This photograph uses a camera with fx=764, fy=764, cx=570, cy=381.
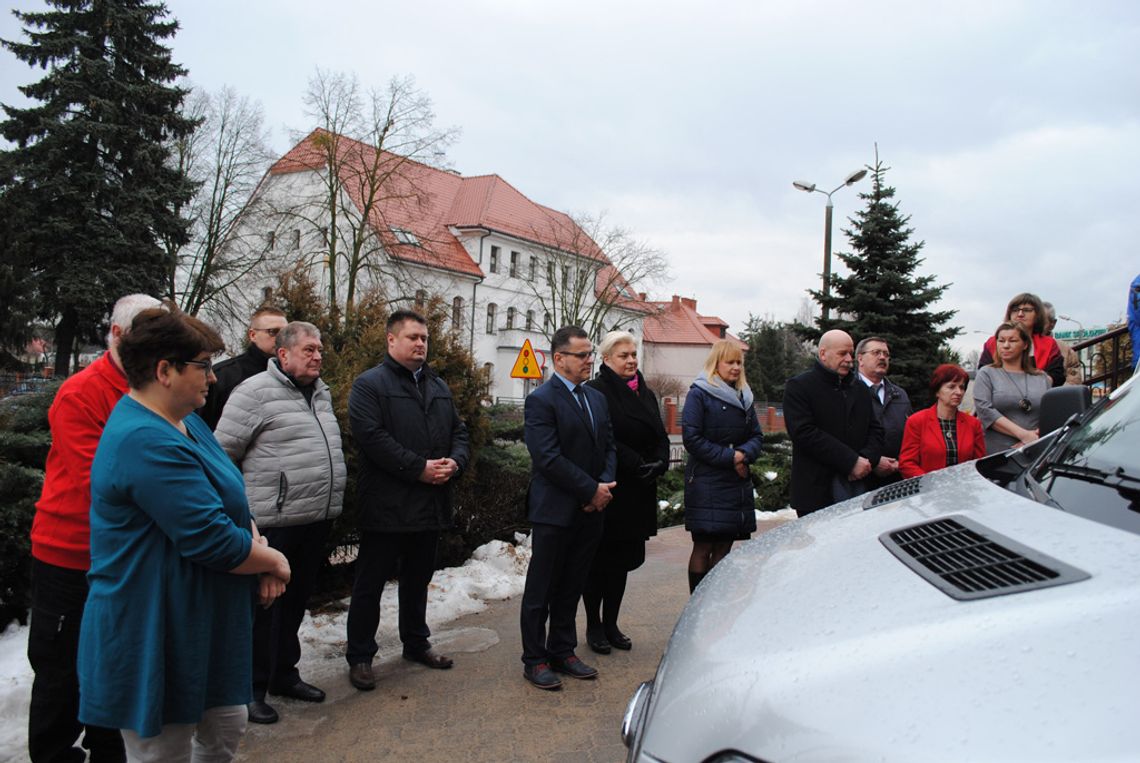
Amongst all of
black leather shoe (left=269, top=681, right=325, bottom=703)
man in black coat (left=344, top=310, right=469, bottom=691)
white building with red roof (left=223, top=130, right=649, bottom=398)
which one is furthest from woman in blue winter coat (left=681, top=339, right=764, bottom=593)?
white building with red roof (left=223, top=130, right=649, bottom=398)

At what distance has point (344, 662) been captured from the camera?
470 centimetres

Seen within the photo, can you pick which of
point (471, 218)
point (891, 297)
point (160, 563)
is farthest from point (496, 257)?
point (160, 563)

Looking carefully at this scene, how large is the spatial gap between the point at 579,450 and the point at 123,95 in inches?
1147

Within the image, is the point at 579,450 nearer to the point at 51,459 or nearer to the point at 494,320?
the point at 51,459

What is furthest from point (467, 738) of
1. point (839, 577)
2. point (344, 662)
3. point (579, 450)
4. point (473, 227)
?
point (473, 227)

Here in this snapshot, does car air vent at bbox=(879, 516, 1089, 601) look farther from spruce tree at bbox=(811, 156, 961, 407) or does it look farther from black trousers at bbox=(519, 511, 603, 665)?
spruce tree at bbox=(811, 156, 961, 407)

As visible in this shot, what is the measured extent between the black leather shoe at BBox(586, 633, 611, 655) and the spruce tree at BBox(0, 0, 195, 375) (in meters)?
26.3

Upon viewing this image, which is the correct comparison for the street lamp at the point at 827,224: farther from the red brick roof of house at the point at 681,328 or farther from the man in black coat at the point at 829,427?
the red brick roof of house at the point at 681,328

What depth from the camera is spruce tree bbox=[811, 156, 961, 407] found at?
55.8 feet

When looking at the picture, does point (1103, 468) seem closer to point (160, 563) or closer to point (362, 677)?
point (160, 563)

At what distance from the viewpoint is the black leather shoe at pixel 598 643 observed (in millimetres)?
5016

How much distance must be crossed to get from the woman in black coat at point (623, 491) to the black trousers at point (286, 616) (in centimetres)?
181

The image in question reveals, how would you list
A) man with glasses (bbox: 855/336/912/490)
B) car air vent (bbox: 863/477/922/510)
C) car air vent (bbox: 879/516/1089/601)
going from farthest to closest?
1. man with glasses (bbox: 855/336/912/490)
2. car air vent (bbox: 863/477/922/510)
3. car air vent (bbox: 879/516/1089/601)

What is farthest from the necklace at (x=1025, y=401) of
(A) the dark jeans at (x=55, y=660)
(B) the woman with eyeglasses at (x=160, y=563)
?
(A) the dark jeans at (x=55, y=660)
